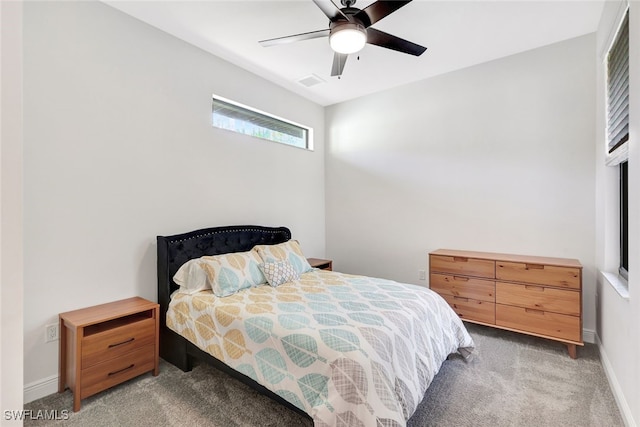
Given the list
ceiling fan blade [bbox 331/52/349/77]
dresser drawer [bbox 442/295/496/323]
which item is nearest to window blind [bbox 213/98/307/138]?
ceiling fan blade [bbox 331/52/349/77]

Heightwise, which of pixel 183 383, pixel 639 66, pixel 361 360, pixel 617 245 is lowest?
pixel 183 383

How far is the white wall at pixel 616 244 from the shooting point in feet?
5.57

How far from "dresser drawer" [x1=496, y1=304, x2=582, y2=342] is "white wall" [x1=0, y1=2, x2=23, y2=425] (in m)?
3.37

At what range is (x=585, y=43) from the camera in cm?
293

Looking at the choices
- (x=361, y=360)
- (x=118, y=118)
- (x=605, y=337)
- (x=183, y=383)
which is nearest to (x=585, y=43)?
(x=605, y=337)

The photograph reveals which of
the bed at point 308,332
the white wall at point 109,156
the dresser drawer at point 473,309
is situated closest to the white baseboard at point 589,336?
the dresser drawer at point 473,309

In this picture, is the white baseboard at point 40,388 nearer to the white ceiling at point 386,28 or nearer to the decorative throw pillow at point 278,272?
the decorative throw pillow at point 278,272

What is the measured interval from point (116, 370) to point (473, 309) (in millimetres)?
3195

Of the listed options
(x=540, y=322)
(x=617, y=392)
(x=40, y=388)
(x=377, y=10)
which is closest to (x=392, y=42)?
(x=377, y=10)

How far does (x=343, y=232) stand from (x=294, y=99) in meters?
2.10

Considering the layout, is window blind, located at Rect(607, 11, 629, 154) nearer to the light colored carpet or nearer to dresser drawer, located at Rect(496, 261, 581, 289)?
dresser drawer, located at Rect(496, 261, 581, 289)

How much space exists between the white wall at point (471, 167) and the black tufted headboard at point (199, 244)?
1.46m

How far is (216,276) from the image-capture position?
2543mm

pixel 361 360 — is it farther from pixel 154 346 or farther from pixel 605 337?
pixel 605 337
